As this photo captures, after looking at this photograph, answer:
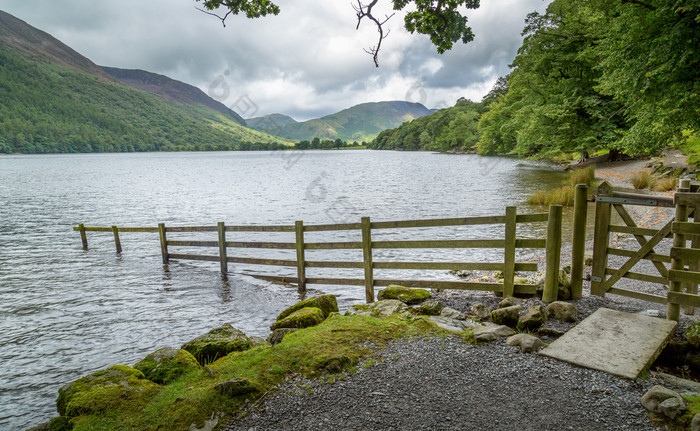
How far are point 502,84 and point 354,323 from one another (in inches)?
5628

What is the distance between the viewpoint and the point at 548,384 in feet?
14.6

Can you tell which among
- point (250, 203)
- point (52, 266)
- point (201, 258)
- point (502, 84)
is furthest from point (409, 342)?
point (502, 84)

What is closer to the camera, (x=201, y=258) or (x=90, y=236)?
(x=201, y=258)

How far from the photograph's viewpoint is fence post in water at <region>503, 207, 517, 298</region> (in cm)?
766

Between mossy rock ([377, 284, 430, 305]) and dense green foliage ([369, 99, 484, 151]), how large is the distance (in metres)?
112

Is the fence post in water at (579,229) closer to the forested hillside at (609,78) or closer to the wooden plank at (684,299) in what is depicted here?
the wooden plank at (684,299)

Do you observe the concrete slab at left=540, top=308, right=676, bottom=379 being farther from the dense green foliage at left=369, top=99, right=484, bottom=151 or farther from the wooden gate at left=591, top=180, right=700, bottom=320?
the dense green foliage at left=369, top=99, right=484, bottom=151

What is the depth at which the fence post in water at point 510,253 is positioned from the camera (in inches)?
302

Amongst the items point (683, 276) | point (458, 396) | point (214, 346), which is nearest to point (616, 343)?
point (683, 276)

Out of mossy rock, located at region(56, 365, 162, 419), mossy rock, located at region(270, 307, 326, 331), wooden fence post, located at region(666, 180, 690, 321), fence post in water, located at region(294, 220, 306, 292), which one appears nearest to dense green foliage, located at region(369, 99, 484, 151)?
fence post in water, located at region(294, 220, 306, 292)

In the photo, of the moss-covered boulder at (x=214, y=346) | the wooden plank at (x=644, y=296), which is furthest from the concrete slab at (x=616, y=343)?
the moss-covered boulder at (x=214, y=346)

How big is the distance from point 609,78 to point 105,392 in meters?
20.2

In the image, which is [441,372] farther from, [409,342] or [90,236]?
[90,236]

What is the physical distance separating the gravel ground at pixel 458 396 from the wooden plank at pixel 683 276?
0.85m
